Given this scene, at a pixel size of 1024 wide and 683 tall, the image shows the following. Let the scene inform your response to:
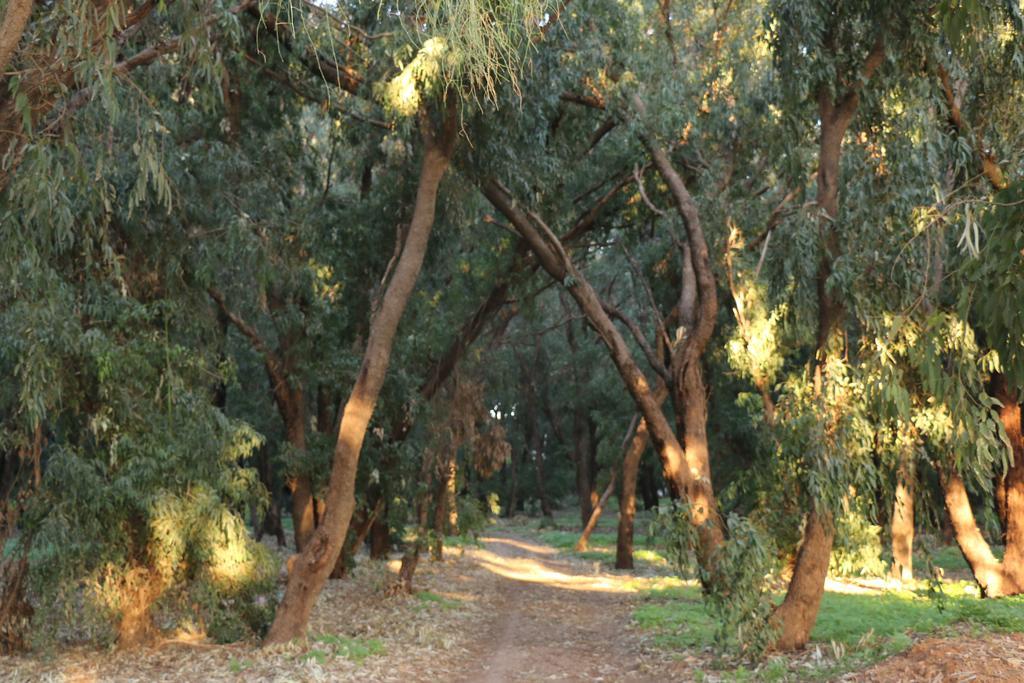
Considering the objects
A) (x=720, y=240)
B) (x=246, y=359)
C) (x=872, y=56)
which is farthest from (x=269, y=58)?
(x=246, y=359)

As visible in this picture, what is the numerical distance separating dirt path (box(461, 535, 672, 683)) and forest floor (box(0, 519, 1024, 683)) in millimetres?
31

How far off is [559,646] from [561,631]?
1452 millimetres

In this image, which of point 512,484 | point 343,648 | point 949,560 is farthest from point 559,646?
point 512,484

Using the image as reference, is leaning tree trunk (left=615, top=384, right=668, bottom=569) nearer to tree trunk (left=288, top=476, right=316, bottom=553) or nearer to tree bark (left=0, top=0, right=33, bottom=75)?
tree trunk (left=288, top=476, right=316, bottom=553)

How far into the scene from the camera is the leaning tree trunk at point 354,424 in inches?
428

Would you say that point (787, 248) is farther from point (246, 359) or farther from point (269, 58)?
point (246, 359)

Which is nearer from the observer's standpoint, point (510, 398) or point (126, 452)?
point (126, 452)

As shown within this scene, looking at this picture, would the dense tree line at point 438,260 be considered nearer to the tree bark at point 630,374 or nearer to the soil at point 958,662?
the tree bark at point 630,374

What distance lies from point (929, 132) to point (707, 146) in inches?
255

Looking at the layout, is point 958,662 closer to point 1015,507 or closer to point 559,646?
point 559,646

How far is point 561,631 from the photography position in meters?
13.8

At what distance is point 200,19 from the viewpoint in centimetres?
805

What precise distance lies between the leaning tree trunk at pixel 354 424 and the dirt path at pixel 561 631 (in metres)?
2.01

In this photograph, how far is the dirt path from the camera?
34.7ft
